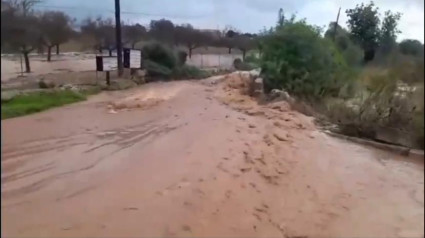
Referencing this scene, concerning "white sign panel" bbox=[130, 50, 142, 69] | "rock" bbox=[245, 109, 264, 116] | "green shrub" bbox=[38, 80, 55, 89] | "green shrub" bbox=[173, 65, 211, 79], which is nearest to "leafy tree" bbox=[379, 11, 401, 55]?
"rock" bbox=[245, 109, 264, 116]

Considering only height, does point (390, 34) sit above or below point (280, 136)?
above

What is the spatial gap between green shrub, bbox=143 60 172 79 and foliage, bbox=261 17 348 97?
4.49 meters

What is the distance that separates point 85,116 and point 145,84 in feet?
21.4

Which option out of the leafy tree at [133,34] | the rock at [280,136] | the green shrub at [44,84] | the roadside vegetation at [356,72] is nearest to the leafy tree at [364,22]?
the roadside vegetation at [356,72]

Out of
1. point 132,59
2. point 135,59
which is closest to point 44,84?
point 132,59

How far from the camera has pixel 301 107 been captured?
10148mm

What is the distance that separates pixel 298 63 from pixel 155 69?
234 inches

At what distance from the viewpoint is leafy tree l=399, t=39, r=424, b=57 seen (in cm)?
135

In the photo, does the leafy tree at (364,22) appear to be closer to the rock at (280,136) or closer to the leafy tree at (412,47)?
the leafy tree at (412,47)

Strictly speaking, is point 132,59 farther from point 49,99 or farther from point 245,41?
point 49,99

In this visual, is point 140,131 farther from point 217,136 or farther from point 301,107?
point 301,107

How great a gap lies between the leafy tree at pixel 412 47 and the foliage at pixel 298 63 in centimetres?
771

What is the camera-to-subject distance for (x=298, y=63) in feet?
37.3

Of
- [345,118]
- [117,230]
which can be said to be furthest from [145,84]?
[117,230]
